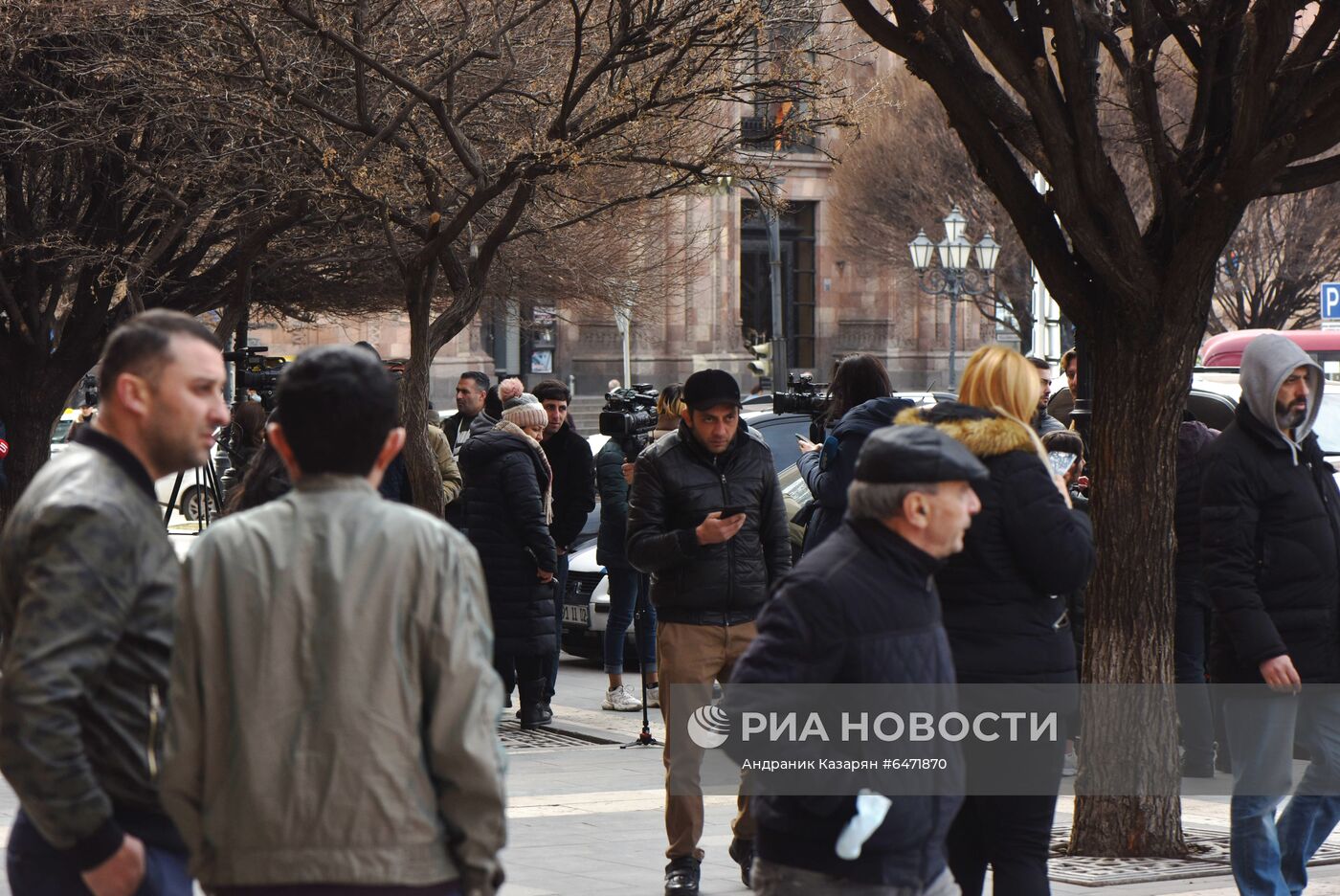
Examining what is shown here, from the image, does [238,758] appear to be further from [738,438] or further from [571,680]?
[571,680]

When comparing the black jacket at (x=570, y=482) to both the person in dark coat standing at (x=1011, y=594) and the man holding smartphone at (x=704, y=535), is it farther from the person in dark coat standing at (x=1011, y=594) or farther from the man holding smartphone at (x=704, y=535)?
the person in dark coat standing at (x=1011, y=594)

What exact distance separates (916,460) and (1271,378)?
239cm

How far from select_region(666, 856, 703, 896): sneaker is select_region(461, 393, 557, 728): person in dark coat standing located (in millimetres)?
3687

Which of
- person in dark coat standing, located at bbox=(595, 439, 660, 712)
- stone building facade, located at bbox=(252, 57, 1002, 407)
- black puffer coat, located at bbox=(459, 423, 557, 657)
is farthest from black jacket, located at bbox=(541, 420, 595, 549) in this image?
stone building facade, located at bbox=(252, 57, 1002, 407)

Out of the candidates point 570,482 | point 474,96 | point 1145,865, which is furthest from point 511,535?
point 474,96

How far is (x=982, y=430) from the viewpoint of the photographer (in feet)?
16.3

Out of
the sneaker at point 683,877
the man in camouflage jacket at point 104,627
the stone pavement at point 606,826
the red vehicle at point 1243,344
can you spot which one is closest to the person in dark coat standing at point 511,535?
the stone pavement at point 606,826

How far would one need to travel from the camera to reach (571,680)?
1336 centimetres

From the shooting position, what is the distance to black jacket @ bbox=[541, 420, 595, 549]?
1162 cm

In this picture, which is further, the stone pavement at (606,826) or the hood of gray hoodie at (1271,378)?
the stone pavement at (606,826)

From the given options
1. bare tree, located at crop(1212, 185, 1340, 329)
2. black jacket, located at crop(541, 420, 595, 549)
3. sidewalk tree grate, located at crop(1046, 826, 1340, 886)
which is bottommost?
sidewalk tree grate, located at crop(1046, 826, 1340, 886)

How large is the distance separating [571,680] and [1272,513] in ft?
26.4

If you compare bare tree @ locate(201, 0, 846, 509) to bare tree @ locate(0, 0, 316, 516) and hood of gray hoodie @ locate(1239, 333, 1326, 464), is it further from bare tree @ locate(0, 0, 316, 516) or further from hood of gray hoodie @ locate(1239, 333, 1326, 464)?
hood of gray hoodie @ locate(1239, 333, 1326, 464)

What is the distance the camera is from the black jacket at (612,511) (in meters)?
11.6
